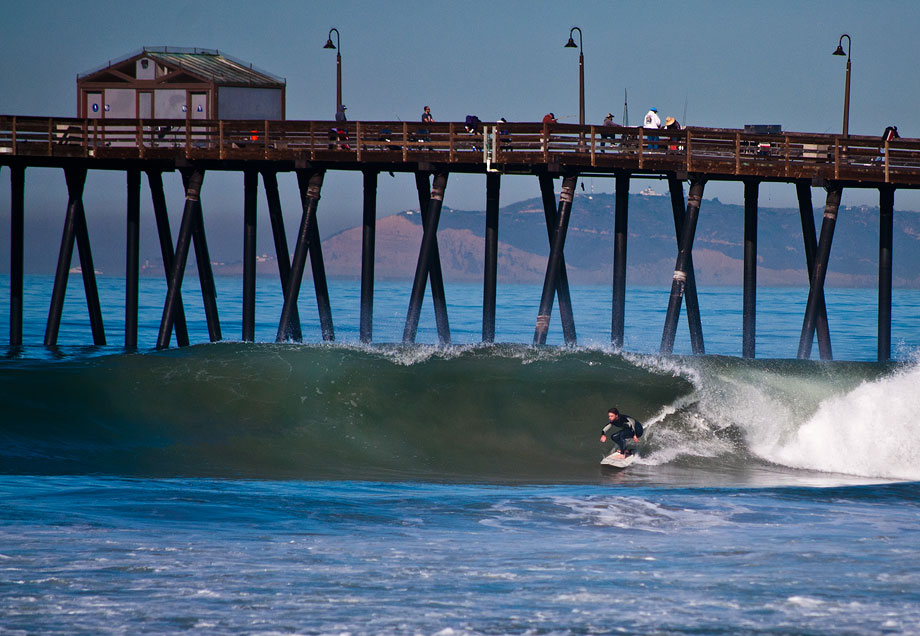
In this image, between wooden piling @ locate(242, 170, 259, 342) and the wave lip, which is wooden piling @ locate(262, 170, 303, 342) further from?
the wave lip

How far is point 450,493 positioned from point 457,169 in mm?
11793

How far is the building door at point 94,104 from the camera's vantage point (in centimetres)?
2997

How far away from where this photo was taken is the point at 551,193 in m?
26.0

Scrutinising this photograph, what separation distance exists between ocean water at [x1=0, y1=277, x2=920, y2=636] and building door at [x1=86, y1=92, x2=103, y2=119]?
23.8ft

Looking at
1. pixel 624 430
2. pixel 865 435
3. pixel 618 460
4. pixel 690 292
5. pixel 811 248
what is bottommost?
pixel 618 460

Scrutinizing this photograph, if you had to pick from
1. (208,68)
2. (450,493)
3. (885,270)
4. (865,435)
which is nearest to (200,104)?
(208,68)

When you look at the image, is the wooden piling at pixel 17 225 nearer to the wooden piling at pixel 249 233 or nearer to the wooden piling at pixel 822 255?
the wooden piling at pixel 249 233

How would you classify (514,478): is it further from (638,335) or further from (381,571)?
(638,335)

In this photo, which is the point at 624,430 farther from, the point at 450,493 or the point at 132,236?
the point at 132,236

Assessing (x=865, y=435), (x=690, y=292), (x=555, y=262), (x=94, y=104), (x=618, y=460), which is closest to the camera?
(x=618, y=460)

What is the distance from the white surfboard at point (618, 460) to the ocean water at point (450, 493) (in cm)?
25

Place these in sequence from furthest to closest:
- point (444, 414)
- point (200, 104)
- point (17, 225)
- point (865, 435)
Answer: point (200, 104) → point (17, 225) → point (444, 414) → point (865, 435)

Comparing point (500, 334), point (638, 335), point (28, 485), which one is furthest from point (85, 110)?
point (638, 335)

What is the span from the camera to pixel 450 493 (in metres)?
14.1
